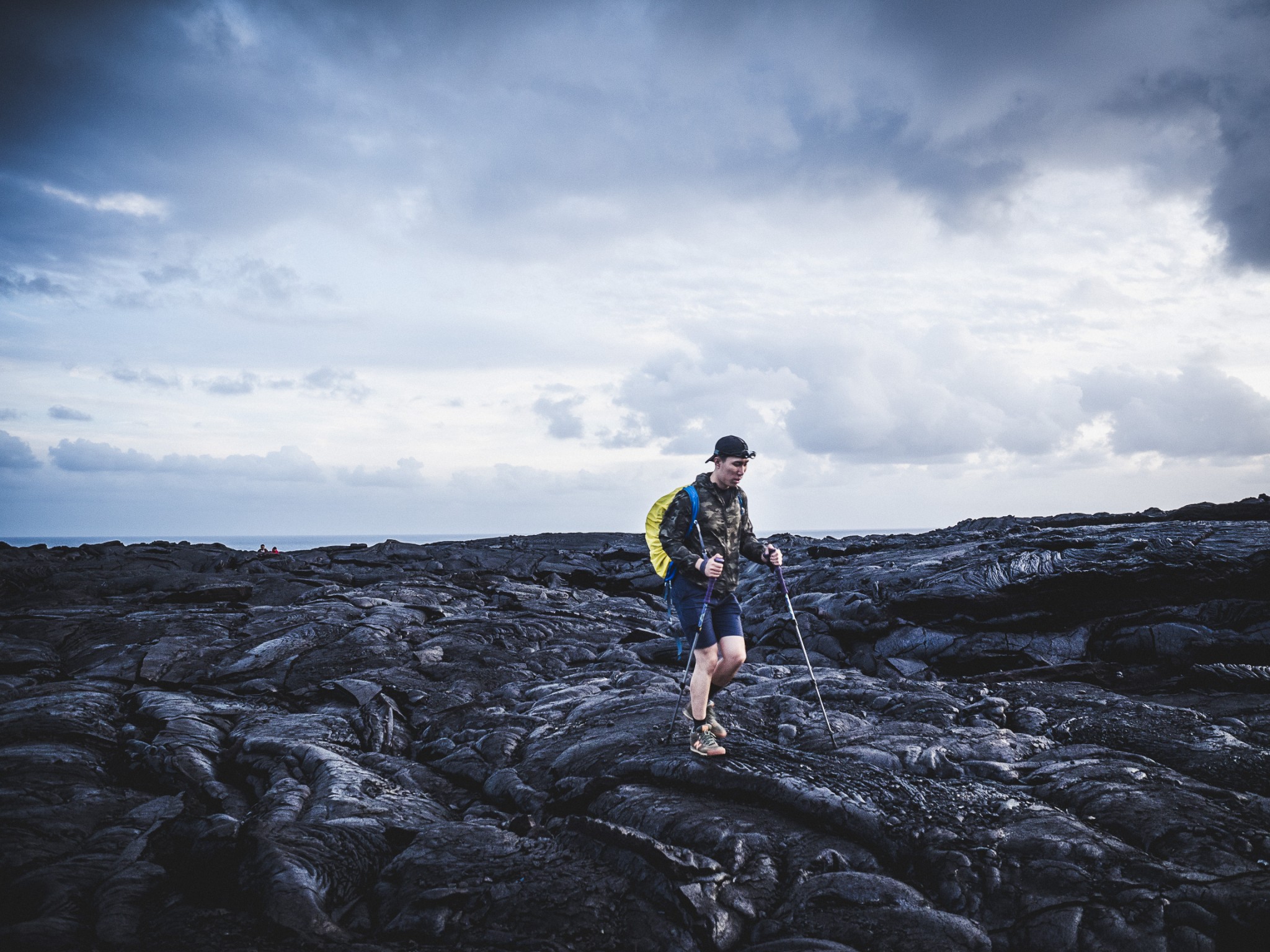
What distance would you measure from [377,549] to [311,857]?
38399 mm

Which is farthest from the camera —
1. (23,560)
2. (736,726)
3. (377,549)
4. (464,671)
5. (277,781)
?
(377,549)

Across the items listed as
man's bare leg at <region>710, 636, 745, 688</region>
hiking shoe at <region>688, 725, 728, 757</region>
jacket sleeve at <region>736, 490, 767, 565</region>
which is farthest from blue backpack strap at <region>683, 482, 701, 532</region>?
hiking shoe at <region>688, 725, 728, 757</region>

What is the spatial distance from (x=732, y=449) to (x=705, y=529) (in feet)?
3.60

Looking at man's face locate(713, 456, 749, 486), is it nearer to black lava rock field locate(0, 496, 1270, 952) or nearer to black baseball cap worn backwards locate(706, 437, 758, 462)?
black baseball cap worn backwards locate(706, 437, 758, 462)

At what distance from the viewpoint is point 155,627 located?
17.5 m

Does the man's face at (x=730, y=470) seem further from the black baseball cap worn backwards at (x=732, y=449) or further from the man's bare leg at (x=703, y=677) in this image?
the man's bare leg at (x=703, y=677)

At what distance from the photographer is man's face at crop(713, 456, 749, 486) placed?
27.8 feet

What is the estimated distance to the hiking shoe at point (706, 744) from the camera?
26.8ft

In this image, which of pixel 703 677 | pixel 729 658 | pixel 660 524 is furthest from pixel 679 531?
pixel 703 677

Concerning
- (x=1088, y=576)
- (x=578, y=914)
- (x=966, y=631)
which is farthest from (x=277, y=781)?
(x=1088, y=576)

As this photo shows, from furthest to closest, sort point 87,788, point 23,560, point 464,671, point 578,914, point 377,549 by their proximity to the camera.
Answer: point 377,549, point 23,560, point 464,671, point 87,788, point 578,914

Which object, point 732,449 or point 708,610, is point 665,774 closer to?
point 708,610

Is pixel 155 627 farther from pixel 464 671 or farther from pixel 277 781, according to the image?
pixel 277 781

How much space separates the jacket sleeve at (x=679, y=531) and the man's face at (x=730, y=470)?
0.51m
